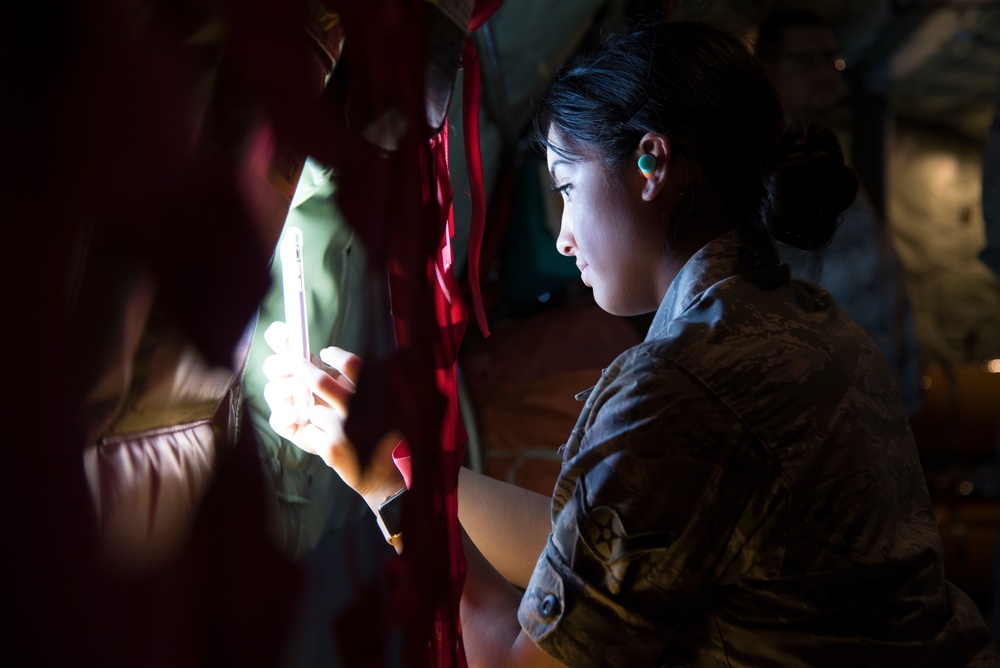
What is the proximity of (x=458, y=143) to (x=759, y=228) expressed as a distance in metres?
0.62

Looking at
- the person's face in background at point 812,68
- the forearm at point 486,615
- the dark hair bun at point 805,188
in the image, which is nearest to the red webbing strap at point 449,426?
the forearm at point 486,615

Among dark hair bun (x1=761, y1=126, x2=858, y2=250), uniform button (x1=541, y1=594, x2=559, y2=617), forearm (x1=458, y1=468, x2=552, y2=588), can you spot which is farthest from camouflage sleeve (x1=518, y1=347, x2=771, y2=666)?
forearm (x1=458, y1=468, x2=552, y2=588)

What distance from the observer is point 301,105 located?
1.73ft

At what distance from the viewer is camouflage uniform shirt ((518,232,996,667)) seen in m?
0.68

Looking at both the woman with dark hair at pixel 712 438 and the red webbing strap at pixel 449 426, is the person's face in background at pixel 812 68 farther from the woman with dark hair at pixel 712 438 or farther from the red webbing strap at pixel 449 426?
the red webbing strap at pixel 449 426

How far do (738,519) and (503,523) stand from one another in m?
0.41

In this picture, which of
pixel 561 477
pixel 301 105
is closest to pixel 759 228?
pixel 561 477

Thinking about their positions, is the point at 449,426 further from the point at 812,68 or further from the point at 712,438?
the point at 812,68

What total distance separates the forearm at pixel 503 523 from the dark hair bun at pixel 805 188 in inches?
17.3

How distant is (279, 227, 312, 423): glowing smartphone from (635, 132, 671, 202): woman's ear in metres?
0.34

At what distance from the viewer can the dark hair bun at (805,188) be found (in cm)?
84

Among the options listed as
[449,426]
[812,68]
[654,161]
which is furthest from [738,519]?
[812,68]

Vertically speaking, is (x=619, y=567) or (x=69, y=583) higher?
(x=69, y=583)

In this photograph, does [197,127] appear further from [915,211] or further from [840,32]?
[915,211]
